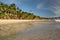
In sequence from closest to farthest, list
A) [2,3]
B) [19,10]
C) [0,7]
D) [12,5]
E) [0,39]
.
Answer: [0,39]
[0,7]
[2,3]
[12,5]
[19,10]

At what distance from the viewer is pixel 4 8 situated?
55.9m

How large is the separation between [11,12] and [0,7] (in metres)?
9.38

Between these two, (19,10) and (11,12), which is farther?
(19,10)

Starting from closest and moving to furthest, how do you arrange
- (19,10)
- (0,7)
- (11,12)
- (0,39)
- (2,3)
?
(0,39)
(0,7)
(2,3)
(11,12)
(19,10)

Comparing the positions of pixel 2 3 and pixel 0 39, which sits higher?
pixel 2 3

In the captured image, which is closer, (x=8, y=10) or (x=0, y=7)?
(x=0, y=7)

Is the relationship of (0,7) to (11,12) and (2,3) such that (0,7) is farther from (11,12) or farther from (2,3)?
(11,12)

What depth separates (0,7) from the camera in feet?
175

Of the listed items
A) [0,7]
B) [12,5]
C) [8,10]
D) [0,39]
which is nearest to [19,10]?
[12,5]

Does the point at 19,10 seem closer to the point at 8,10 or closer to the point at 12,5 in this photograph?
the point at 12,5

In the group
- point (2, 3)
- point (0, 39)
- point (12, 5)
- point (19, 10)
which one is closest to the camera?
point (0, 39)

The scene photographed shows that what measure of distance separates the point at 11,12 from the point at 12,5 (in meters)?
5.90

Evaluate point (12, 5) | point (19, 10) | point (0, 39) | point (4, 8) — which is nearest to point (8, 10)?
point (4, 8)

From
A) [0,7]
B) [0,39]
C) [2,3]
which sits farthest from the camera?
[2,3]
